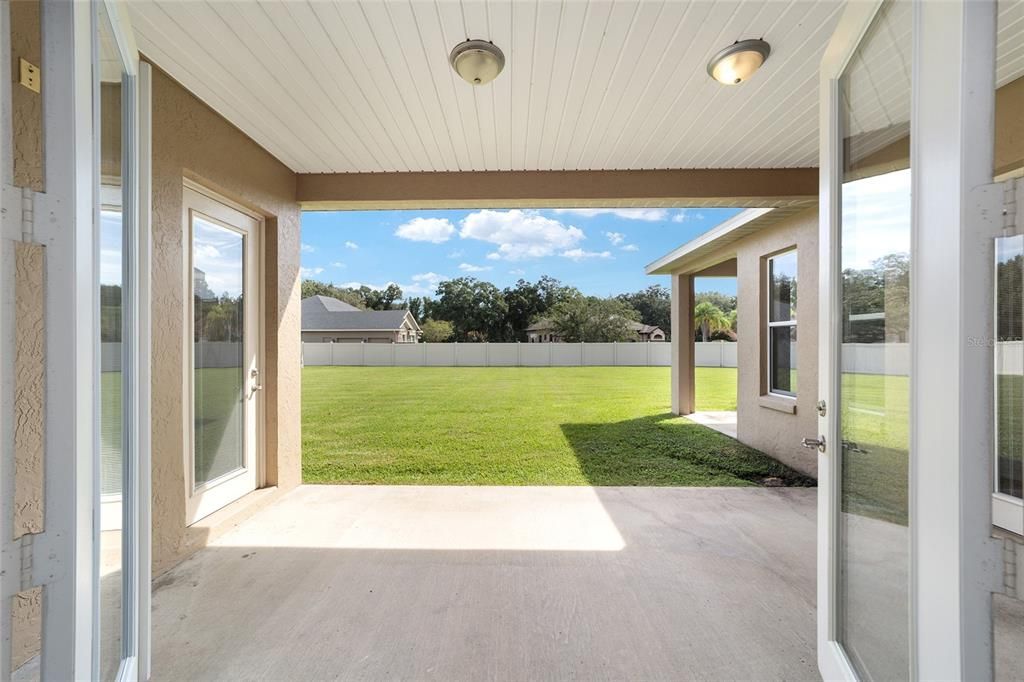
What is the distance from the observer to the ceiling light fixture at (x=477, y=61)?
203cm

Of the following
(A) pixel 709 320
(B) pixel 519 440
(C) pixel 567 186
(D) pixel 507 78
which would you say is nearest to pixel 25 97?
(D) pixel 507 78

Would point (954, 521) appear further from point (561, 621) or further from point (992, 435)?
point (561, 621)

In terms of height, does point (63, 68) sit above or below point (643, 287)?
below

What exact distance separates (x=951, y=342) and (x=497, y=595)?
213 centimetres

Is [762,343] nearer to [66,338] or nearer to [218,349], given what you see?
[218,349]

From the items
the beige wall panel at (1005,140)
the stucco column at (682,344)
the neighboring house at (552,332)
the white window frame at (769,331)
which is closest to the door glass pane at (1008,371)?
the beige wall panel at (1005,140)

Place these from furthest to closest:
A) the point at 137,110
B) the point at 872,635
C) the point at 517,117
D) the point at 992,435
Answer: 1. the point at 517,117
2. the point at 137,110
3. the point at 872,635
4. the point at 992,435

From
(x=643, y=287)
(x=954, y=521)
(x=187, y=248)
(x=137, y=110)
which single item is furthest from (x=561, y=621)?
(x=643, y=287)

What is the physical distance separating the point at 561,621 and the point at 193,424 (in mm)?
2616

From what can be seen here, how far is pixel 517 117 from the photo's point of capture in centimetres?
278

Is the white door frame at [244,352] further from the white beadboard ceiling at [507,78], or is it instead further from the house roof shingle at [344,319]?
the house roof shingle at [344,319]

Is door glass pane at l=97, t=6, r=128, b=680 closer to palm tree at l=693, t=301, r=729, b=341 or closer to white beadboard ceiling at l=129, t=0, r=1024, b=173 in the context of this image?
white beadboard ceiling at l=129, t=0, r=1024, b=173

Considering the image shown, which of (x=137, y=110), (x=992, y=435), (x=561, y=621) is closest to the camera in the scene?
(x=992, y=435)

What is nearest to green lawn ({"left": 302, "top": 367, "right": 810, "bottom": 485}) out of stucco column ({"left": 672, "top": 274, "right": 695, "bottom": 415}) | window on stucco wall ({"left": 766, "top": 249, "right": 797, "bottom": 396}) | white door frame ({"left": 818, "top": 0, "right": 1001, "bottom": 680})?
stucco column ({"left": 672, "top": 274, "right": 695, "bottom": 415})
